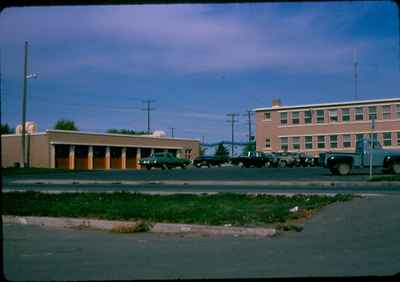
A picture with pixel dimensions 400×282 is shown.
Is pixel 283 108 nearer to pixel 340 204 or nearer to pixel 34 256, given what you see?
pixel 340 204

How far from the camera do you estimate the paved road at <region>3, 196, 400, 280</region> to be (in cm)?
764

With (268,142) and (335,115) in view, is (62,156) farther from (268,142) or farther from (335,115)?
(335,115)

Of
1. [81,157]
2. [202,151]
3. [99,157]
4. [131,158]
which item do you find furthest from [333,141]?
[202,151]

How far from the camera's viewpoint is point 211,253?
9.48 m

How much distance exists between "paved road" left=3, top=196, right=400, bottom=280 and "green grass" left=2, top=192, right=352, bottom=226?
1161 millimetres

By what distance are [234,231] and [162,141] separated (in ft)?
224

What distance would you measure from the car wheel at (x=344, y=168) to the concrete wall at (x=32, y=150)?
37.0m

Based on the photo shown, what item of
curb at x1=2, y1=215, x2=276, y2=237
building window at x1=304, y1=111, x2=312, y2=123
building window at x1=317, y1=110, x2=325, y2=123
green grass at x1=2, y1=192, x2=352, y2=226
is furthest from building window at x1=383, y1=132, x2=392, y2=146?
curb at x1=2, y1=215, x2=276, y2=237

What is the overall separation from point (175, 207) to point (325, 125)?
2018 inches

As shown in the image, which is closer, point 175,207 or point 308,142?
point 175,207

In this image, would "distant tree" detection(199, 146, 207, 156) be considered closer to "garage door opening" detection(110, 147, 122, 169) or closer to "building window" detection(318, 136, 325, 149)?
"garage door opening" detection(110, 147, 122, 169)

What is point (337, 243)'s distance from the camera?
10695 mm

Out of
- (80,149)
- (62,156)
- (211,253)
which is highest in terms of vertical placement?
(80,149)

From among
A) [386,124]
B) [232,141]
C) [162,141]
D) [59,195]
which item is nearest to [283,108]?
[386,124]
